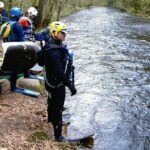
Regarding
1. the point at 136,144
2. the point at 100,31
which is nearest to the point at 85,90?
the point at 136,144

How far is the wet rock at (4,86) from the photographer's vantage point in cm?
984

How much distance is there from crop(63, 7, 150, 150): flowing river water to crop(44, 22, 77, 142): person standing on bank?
3.69 feet

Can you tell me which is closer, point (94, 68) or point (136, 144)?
point (136, 144)

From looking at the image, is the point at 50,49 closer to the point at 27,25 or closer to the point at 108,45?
the point at 27,25

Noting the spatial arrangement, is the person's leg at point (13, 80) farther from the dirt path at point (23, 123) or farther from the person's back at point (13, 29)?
the person's back at point (13, 29)

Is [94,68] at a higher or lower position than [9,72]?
lower

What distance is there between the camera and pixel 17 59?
32.4ft

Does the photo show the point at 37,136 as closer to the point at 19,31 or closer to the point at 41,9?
the point at 19,31

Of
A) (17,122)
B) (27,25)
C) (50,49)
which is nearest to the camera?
(50,49)

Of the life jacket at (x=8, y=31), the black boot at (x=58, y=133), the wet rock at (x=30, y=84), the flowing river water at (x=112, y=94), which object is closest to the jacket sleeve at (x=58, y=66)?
the black boot at (x=58, y=133)

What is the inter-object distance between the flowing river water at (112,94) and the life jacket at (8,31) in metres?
2.40

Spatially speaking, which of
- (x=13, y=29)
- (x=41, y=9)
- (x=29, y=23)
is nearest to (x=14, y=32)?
(x=13, y=29)

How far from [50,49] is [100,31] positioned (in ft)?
65.6

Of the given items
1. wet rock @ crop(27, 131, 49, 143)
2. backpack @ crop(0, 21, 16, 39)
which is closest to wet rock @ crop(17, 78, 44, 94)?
backpack @ crop(0, 21, 16, 39)
